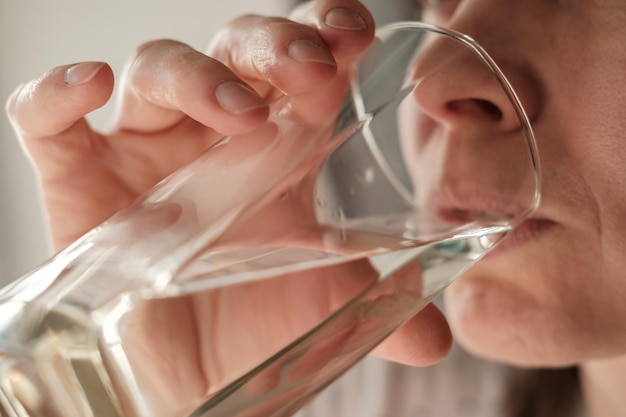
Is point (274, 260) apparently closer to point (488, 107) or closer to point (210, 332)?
point (210, 332)

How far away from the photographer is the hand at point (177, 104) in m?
0.45

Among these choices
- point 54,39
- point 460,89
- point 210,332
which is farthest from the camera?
point 54,39

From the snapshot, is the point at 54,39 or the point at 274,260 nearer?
the point at 274,260

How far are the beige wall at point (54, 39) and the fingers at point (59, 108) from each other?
0.76 m

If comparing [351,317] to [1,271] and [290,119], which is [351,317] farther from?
[1,271]

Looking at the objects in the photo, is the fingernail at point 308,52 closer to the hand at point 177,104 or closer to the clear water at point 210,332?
the hand at point 177,104

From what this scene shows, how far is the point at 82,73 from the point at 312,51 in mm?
150

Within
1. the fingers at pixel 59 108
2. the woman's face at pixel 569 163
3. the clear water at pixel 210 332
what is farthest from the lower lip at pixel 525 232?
the fingers at pixel 59 108

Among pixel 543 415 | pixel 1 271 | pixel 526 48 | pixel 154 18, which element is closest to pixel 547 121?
pixel 526 48

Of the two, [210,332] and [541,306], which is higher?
[210,332]

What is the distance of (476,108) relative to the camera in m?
0.48

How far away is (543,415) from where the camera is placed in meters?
1.02

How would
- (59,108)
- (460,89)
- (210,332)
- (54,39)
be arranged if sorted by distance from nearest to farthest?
1. (210,332)
2. (460,89)
3. (59,108)
4. (54,39)

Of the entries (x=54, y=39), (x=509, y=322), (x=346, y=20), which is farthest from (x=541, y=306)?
(x=54, y=39)
